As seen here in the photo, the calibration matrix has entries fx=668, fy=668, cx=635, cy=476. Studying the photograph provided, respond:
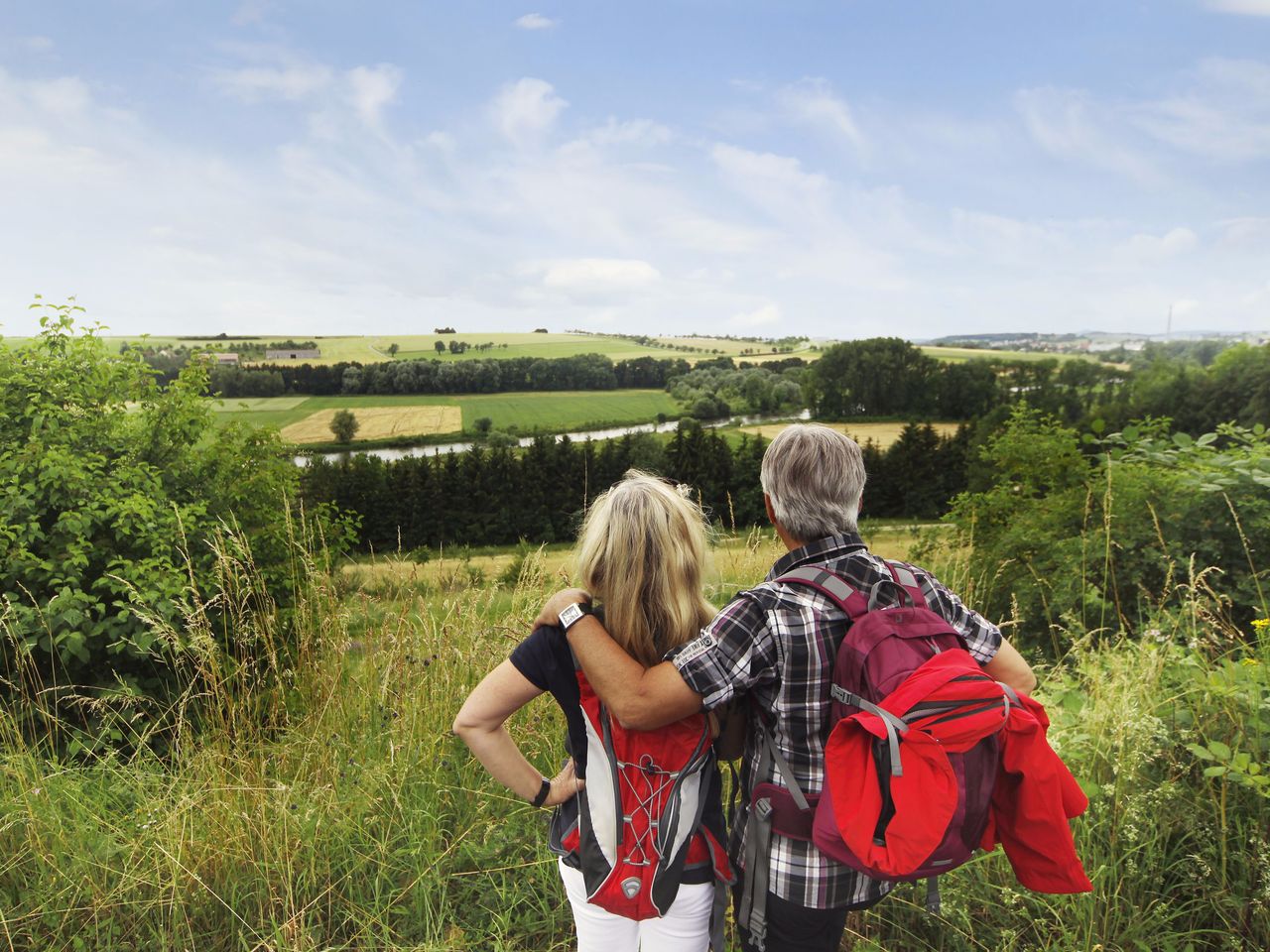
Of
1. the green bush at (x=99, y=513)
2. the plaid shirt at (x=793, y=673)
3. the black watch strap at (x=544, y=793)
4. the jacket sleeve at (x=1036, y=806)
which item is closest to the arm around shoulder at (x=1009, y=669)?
the jacket sleeve at (x=1036, y=806)

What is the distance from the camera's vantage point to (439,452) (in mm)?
58344

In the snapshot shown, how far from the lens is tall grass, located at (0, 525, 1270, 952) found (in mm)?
2066

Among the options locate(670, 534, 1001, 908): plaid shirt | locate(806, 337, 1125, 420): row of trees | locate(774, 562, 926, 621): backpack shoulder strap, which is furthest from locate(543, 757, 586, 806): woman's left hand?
locate(806, 337, 1125, 420): row of trees

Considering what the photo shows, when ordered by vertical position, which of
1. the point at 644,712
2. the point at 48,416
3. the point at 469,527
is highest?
the point at 48,416

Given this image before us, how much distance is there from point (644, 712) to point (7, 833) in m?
2.66

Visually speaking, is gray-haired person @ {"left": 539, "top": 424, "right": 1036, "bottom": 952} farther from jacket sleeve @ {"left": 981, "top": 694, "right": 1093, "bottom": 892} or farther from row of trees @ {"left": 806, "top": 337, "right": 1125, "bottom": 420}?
row of trees @ {"left": 806, "top": 337, "right": 1125, "bottom": 420}

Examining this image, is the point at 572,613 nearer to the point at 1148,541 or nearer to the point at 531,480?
the point at 1148,541

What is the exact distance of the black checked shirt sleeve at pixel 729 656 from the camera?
144cm

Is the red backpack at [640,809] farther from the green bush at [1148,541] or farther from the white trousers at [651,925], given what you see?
the green bush at [1148,541]

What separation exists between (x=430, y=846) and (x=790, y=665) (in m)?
1.69

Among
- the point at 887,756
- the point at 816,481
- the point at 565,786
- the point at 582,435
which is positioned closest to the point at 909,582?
the point at 816,481

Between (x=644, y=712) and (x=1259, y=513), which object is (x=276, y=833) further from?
(x=1259, y=513)

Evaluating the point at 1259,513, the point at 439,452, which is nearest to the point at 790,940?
the point at 1259,513

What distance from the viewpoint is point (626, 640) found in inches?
60.9
